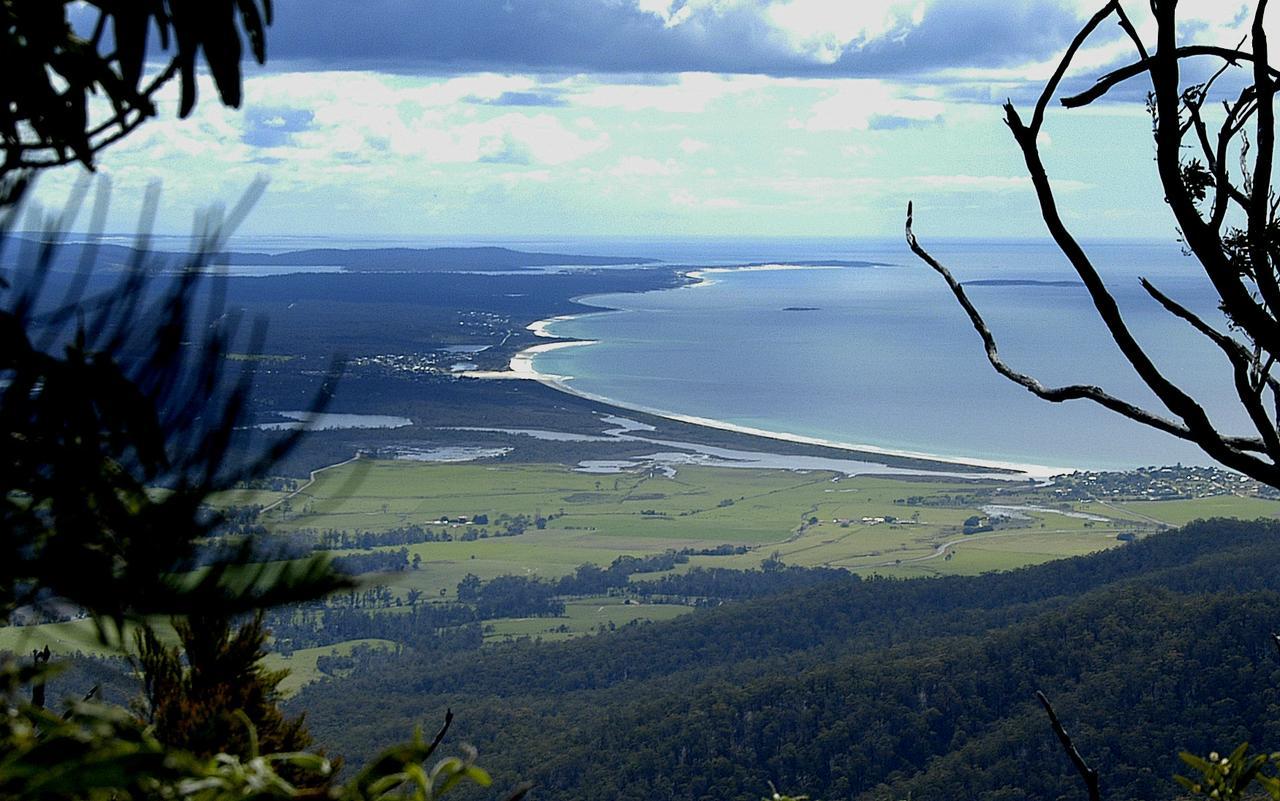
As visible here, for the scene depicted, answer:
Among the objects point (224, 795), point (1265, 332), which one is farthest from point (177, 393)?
point (1265, 332)

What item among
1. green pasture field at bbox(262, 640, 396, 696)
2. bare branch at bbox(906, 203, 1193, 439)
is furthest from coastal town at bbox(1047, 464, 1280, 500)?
bare branch at bbox(906, 203, 1193, 439)

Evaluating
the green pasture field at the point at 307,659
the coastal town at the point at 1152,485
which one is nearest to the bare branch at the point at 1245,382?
the green pasture field at the point at 307,659

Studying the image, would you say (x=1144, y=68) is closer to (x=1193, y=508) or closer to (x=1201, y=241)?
(x=1201, y=241)

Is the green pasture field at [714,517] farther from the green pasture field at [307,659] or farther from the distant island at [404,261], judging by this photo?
the distant island at [404,261]

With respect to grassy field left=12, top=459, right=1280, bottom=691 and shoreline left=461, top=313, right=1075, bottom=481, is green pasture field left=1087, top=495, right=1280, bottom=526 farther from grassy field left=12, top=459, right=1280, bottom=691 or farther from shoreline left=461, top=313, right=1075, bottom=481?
shoreline left=461, top=313, right=1075, bottom=481

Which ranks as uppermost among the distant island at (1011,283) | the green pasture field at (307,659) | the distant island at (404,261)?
the distant island at (1011,283)
